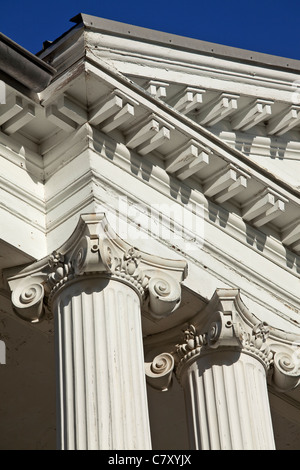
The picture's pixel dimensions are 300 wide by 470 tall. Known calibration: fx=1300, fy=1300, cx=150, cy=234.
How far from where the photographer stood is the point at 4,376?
85.4 ft

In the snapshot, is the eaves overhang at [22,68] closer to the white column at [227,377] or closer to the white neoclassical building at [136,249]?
the white neoclassical building at [136,249]

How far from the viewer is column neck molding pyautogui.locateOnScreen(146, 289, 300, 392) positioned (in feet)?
70.4

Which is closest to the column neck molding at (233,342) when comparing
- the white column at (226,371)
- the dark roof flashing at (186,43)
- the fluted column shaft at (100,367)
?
the white column at (226,371)

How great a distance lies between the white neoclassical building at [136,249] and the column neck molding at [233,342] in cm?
2

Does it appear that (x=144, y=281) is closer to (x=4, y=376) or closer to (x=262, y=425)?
(x=262, y=425)

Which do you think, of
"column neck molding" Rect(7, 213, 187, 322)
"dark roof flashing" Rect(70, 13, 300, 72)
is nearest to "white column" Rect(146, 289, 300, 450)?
"column neck molding" Rect(7, 213, 187, 322)

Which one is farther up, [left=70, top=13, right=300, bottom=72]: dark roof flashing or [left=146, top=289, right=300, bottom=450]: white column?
[left=70, top=13, right=300, bottom=72]: dark roof flashing

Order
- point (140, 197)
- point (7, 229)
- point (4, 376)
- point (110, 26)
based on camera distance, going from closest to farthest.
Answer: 1. point (7, 229)
2. point (140, 197)
3. point (110, 26)
4. point (4, 376)

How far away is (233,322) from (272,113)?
6.60m

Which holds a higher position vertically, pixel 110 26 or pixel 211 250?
pixel 110 26

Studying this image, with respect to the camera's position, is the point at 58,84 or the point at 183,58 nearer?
the point at 58,84

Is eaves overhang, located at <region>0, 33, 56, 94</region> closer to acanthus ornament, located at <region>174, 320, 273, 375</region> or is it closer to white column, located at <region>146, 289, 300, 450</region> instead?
white column, located at <region>146, 289, 300, 450</region>

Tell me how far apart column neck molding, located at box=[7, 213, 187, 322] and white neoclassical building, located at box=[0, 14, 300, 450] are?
23 mm

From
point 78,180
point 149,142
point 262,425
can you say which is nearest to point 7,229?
point 78,180
